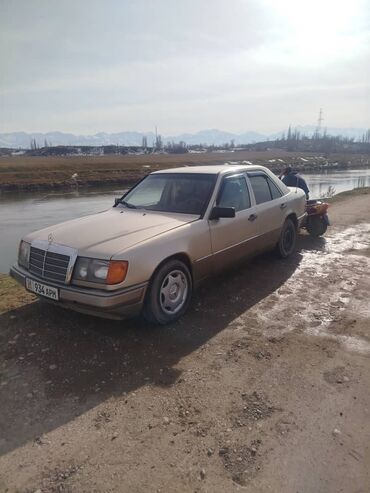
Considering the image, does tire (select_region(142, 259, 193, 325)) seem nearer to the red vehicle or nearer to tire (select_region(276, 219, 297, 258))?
tire (select_region(276, 219, 297, 258))

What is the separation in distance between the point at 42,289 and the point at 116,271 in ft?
2.92

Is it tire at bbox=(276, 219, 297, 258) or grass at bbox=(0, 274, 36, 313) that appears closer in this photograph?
grass at bbox=(0, 274, 36, 313)

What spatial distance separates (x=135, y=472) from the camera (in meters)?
2.20

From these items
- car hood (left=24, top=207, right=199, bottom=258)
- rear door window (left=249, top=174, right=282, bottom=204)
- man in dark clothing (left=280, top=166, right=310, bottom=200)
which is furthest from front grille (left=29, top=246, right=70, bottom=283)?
man in dark clothing (left=280, top=166, right=310, bottom=200)

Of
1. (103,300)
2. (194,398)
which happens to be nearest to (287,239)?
(103,300)

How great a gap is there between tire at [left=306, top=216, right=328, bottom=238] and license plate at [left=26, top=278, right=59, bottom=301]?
6.02m

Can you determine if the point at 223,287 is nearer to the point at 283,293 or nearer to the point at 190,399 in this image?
the point at 283,293

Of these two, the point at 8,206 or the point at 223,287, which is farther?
the point at 8,206

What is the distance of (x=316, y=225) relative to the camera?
7938 mm

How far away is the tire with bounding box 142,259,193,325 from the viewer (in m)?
3.70

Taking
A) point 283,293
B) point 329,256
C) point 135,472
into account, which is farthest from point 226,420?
point 329,256

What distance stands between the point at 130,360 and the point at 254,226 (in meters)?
2.78

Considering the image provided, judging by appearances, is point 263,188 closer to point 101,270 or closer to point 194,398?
point 101,270

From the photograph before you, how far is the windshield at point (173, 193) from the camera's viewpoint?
4.60 meters
